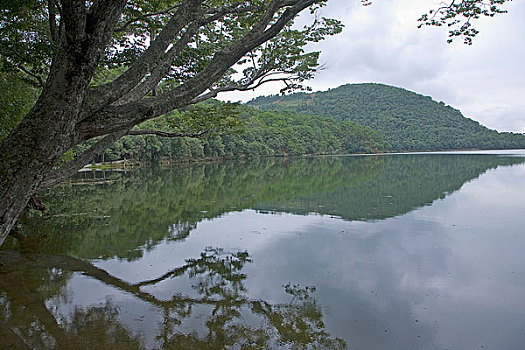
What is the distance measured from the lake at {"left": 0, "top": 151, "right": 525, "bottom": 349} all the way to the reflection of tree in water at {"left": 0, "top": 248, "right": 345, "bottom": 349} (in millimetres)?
25

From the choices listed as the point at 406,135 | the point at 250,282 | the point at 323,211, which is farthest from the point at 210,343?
the point at 406,135

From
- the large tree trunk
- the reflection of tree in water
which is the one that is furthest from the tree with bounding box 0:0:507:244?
the reflection of tree in water

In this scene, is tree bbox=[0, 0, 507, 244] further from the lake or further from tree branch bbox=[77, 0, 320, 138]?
the lake

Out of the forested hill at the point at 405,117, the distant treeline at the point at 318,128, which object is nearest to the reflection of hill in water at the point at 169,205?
the distant treeline at the point at 318,128

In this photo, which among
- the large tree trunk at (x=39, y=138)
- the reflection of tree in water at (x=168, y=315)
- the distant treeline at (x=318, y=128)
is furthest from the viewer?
the distant treeline at (x=318, y=128)

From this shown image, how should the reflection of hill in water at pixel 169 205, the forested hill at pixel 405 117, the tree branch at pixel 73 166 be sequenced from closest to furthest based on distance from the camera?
the tree branch at pixel 73 166 < the reflection of hill in water at pixel 169 205 < the forested hill at pixel 405 117

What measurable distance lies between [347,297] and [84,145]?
34.7 meters

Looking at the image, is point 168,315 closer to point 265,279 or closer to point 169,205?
point 265,279

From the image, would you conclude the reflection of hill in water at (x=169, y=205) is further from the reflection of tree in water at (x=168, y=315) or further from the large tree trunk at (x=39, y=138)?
the large tree trunk at (x=39, y=138)

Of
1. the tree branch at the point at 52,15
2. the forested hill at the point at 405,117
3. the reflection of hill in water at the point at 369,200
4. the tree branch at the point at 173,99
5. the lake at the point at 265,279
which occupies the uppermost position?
the forested hill at the point at 405,117

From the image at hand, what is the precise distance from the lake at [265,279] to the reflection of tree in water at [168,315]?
0.02 metres

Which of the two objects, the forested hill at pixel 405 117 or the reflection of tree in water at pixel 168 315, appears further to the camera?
the forested hill at pixel 405 117

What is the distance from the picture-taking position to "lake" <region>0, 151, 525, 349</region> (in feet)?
16.0

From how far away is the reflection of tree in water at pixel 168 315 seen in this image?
14.9 feet
